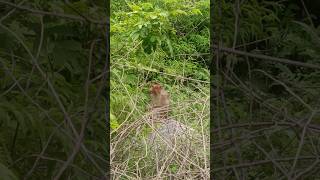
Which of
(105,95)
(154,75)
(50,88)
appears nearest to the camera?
(50,88)

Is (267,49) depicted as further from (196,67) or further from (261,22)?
(196,67)

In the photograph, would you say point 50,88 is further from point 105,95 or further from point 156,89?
point 156,89

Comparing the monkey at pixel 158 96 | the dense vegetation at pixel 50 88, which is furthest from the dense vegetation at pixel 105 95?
the monkey at pixel 158 96

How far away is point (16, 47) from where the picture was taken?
81cm

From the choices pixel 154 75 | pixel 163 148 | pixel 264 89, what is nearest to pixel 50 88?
pixel 264 89

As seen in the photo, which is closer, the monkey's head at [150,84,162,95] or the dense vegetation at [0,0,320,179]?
the dense vegetation at [0,0,320,179]

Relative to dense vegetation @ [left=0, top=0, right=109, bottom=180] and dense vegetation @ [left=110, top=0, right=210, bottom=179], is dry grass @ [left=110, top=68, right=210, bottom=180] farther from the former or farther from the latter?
dense vegetation @ [left=0, top=0, right=109, bottom=180]

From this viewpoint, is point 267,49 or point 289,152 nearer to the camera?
point 289,152

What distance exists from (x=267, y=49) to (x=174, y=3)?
1368 mm

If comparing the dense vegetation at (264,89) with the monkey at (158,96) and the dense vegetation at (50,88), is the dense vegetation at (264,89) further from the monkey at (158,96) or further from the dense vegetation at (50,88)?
the monkey at (158,96)

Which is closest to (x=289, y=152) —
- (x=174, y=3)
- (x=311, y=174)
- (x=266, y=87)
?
(x=311, y=174)

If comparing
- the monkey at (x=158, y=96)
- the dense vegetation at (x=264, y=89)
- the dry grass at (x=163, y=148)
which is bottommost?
the monkey at (x=158, y=96)

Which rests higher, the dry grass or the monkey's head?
the dry grass

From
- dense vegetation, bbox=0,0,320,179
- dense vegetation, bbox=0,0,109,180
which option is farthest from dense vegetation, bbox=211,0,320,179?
dense vegetation, bbox=0,0,109,180
